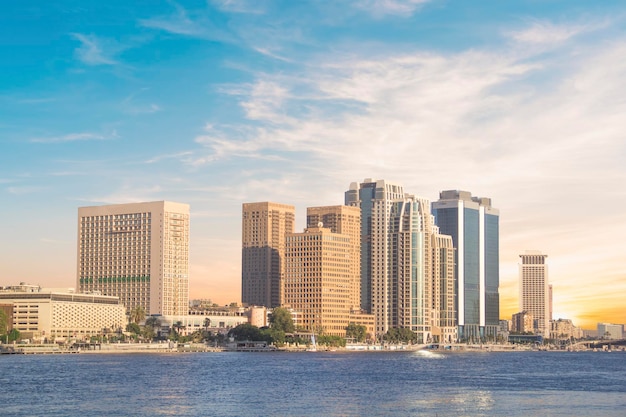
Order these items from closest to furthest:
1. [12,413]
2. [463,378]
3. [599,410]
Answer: [12,413], [599,410], [463,378]

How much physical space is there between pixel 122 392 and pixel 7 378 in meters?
37.1

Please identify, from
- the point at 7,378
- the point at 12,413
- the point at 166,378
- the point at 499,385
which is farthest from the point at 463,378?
the point at 12,413

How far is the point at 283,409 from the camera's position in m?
113

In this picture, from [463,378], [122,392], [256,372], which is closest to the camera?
[122,392]

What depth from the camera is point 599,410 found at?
11406cm

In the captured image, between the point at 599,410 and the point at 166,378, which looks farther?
the point at 166,378

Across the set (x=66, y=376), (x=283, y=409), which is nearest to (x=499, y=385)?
(x=283, y=409)

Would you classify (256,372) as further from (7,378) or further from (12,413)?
(12,413)

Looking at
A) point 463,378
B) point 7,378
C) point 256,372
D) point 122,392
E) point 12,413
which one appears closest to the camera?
point 12,413

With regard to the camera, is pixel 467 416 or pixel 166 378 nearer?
pixel 467 416

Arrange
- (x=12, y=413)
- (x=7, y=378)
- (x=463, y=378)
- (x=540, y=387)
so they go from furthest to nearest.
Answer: (x=463, y=378), (x=7, y=378), (x=540, y=387), (x=12, y=413)

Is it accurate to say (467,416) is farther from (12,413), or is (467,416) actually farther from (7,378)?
(7,378)

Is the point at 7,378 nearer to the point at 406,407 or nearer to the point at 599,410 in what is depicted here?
the point at 406,407

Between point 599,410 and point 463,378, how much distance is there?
6506 centimetres
